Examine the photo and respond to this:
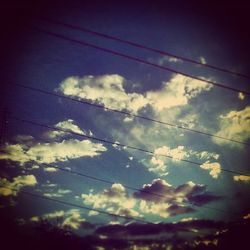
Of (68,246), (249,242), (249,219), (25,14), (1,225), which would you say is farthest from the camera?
(68,246)

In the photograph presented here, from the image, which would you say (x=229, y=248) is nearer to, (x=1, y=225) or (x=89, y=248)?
(x=89, y=248)

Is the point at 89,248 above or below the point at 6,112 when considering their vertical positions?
below

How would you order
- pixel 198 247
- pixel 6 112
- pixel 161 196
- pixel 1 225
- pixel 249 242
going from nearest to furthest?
pixel 6 112
pixel 161 196
pixel 249 242
pixel 198 247
pixel 1 225

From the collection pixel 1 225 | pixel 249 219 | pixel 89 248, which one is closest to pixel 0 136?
pixel 249 219

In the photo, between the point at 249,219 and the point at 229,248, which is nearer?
the point at 249,219

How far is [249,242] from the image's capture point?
21547 millimetres

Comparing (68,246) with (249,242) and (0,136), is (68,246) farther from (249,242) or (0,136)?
(0,136)

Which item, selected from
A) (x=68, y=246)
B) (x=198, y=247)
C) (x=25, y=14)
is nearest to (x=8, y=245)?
(x=68, y=246)

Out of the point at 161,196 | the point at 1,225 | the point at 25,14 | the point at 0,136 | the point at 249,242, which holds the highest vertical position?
the point at 25,14

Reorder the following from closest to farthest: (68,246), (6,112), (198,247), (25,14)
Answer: (25,14) → (6,112) → (198,247) → (68,246)

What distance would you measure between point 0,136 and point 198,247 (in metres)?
28.1

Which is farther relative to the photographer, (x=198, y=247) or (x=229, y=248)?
(x=198, y=247)

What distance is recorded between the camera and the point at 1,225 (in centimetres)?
3684

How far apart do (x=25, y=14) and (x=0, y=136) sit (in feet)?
16.6
